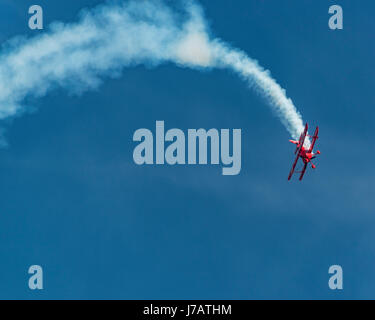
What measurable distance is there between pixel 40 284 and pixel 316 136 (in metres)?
40.2

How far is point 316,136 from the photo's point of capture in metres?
96.0

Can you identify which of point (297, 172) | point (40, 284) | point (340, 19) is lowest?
point (40, 284)

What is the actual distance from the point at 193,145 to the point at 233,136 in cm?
527
